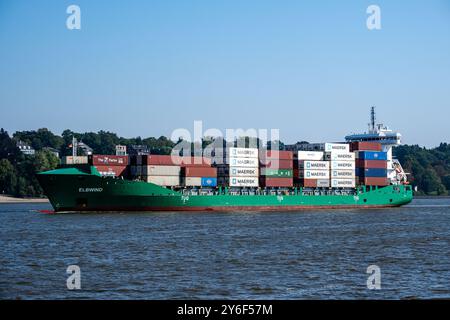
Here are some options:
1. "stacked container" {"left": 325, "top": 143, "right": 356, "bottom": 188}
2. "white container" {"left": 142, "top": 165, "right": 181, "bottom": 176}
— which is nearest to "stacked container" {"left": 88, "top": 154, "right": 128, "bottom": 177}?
"white container" {"left": 142, "top": 165, "right": 181, "bottom": 176}

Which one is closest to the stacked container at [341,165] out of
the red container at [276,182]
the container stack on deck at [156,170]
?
the red container at [276,182]

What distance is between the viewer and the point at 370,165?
81.9 m

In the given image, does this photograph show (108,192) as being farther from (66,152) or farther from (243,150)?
(66,152)

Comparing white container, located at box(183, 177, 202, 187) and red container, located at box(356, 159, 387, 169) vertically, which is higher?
red container, located at box(356, 159, 387, 169)

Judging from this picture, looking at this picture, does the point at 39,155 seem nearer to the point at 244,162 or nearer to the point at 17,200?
the point at 17,200

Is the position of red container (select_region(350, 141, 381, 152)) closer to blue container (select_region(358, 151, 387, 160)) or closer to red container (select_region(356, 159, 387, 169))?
blue container (select_region(358, 151, 387, 160))

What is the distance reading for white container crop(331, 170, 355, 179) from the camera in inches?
3061

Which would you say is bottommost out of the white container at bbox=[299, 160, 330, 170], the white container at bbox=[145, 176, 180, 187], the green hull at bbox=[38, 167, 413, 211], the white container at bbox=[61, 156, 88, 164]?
the green hull at bbox=[38, 167, 413, 211]

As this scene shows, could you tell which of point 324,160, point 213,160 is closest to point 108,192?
point 213,160

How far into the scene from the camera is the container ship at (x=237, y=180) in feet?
200

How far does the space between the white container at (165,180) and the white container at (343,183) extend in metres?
21.7

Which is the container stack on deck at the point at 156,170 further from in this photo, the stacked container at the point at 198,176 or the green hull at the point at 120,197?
the green hull at the point at 120,197

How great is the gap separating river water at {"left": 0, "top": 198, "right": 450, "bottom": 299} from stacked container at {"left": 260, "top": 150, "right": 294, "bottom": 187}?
26.0 metres
